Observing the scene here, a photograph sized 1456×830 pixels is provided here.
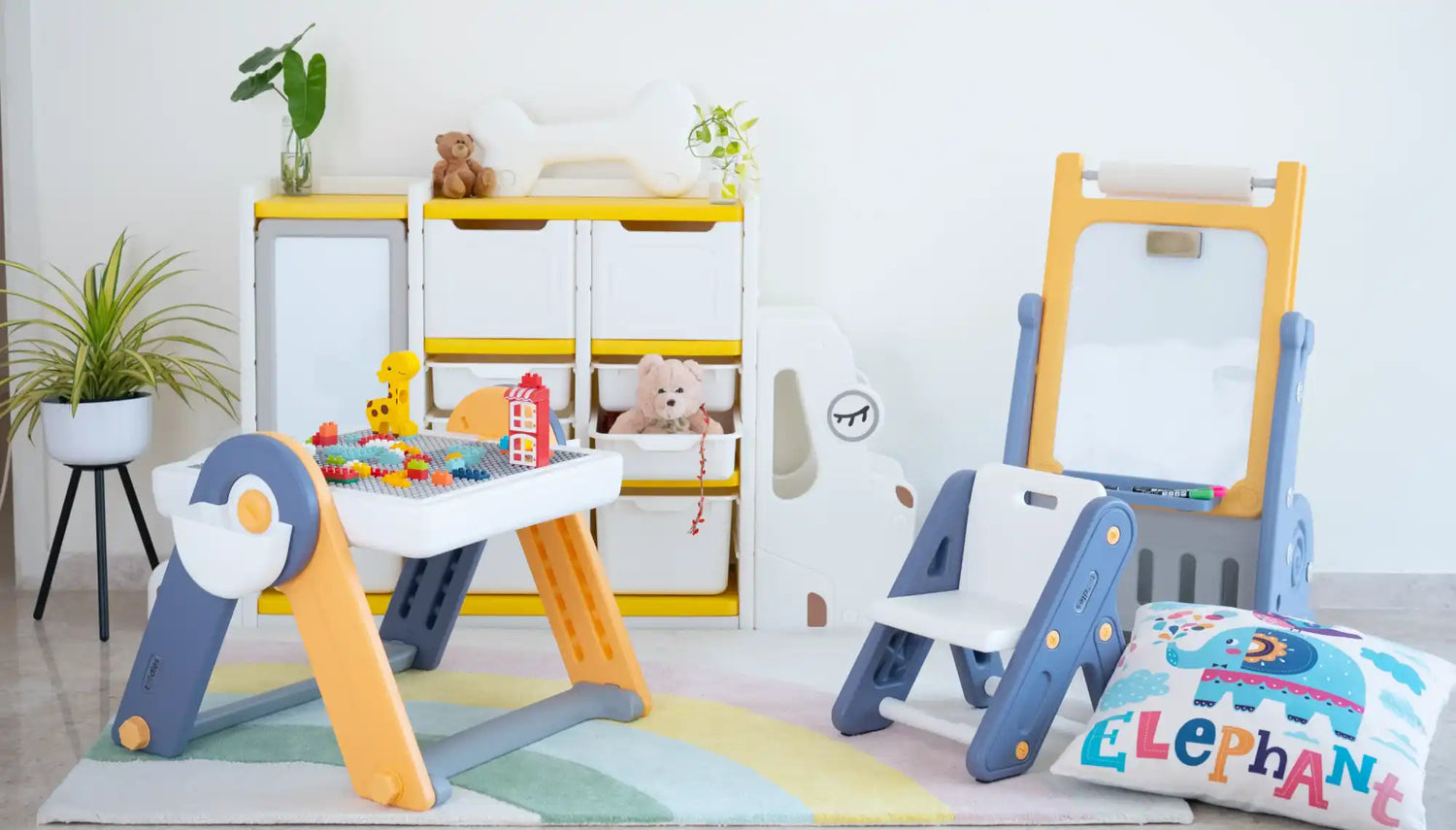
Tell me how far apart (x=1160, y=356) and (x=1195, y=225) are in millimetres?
285

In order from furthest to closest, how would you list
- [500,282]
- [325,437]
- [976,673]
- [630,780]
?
[500,282]
[976,673]
[325,437]
[630,780]

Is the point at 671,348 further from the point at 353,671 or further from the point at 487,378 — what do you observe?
the point at 353,671

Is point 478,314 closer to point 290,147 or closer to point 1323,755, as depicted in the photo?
point 290,147

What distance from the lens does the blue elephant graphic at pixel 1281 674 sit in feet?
7.82

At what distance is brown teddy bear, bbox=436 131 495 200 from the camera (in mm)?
3434

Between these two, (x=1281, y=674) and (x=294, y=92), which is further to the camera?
(x=294, y=92)

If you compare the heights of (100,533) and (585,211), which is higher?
(585,211)

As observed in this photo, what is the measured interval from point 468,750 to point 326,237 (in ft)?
4.38

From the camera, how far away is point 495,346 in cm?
336

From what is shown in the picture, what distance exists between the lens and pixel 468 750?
253 centimetres

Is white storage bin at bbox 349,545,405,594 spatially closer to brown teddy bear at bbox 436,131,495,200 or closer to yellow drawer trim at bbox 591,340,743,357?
yellow drawer trim at bbox 591,340,743,357

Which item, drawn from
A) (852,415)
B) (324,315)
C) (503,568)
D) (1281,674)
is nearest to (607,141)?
(324,315)

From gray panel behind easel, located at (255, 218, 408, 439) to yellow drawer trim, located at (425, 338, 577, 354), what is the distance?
82mm

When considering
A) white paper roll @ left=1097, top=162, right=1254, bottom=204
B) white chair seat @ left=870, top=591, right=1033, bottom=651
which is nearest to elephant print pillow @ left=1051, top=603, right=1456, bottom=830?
white chair seat @ left=870, top=591, right=1033, bottom=651
